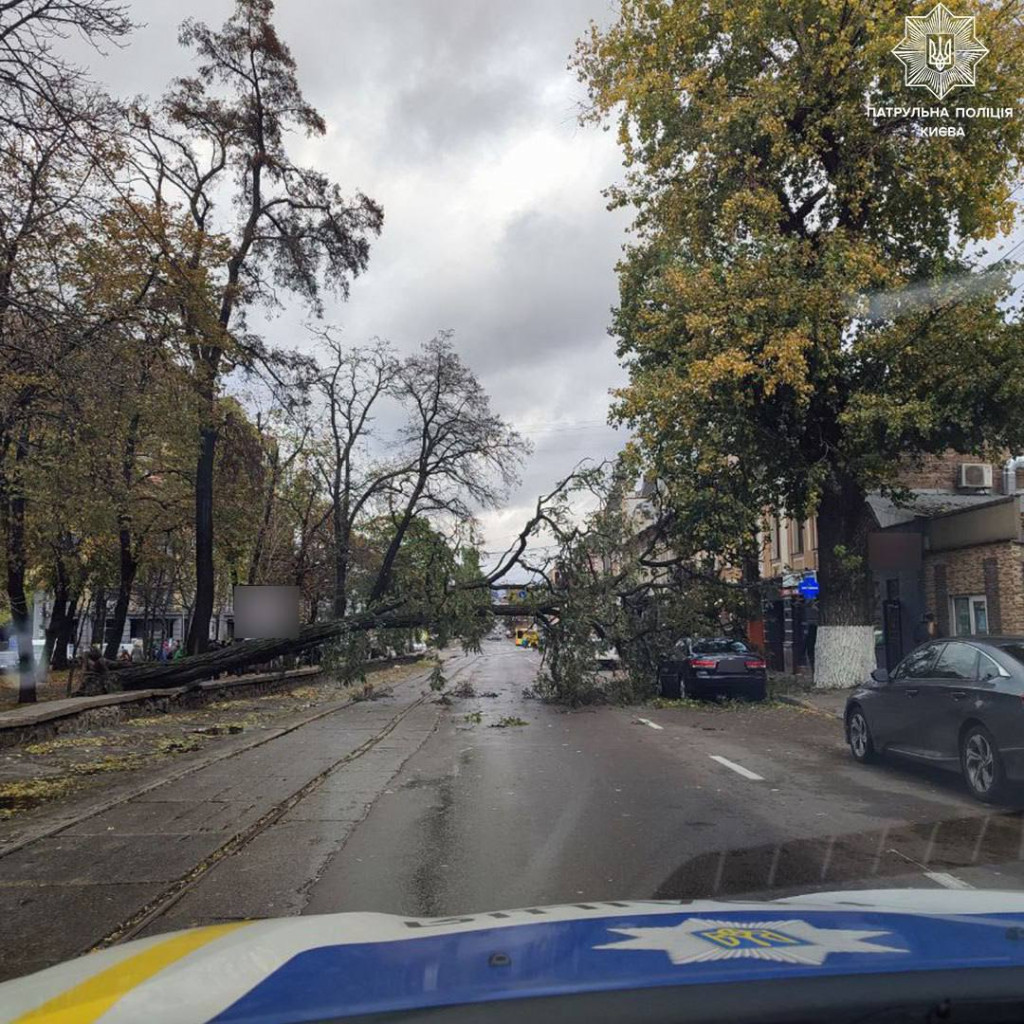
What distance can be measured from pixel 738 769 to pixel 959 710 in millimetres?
2694

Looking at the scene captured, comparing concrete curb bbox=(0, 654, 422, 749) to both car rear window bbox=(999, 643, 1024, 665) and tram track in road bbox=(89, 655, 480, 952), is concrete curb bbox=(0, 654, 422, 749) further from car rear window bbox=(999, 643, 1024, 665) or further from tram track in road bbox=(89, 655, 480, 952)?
car rear window bbox=(999, 643, 1024, 665)

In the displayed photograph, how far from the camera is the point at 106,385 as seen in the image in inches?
440

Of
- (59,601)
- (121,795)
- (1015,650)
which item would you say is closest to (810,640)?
(1015,650)

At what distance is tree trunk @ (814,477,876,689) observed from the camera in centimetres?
2059

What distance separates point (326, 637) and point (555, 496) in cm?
603

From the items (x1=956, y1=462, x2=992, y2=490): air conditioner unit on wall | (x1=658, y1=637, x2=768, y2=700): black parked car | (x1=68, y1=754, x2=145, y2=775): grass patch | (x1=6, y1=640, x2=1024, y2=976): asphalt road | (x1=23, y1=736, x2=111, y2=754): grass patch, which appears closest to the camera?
(x1=6, y1=640, x2=1024, y2=976): asphalt road

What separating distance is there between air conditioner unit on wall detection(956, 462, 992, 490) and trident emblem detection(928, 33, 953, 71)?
13.5m

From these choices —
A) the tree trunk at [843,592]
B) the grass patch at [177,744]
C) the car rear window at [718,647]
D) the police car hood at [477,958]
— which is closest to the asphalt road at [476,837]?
the grass patch at [177,744]

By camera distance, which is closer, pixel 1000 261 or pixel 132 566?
pixel 1000 261

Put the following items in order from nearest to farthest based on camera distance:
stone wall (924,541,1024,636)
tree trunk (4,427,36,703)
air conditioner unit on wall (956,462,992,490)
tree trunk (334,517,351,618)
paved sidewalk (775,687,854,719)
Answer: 1. tree trunk (4,427,36,703)
2. paved sidewalk (775,687,854,719)
3. stone wall (924,541,1024,636)
4. air conditioner unit on wall (956,462,992,490)
5. tree trunk (334,517,351,618)

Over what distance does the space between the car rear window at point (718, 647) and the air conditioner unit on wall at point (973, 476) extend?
10.7m

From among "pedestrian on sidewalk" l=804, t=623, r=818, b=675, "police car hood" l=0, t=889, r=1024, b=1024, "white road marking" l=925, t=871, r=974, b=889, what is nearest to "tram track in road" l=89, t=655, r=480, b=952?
"police car hood" l=0, t=889, r=1024, b=1024

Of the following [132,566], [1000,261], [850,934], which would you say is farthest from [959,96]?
[132,566]

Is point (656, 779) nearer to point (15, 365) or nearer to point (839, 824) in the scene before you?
point (839, 824)
